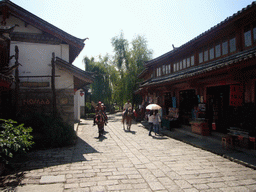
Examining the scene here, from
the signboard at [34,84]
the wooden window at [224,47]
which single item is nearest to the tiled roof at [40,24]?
the signboard at [34,84]

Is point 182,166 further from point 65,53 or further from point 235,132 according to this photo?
point 65,53

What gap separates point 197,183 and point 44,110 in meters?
7.85

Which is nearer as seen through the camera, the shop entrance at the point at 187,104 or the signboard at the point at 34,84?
the signboard at the point at 34,84

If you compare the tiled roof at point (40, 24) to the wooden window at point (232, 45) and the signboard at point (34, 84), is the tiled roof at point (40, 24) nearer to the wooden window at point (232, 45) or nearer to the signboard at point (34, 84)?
the signboard at point (34, 84)

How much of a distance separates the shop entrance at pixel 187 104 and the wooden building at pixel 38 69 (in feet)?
22.0

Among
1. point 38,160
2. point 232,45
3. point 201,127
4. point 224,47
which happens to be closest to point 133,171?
point 38,160

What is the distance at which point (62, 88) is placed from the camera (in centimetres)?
1022

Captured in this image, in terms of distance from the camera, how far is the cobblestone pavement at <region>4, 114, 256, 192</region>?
466 cm

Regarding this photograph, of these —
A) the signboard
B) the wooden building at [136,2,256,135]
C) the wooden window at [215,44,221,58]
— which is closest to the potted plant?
the wooden building at [136,2,256,135]

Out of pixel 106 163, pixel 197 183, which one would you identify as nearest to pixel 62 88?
pixel 106 163

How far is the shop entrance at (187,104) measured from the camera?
13053 mm

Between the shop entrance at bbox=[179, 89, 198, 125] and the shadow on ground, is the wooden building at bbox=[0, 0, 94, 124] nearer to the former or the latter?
the shadow on ground

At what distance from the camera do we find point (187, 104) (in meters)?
13.7

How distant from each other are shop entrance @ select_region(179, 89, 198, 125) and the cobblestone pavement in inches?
210
